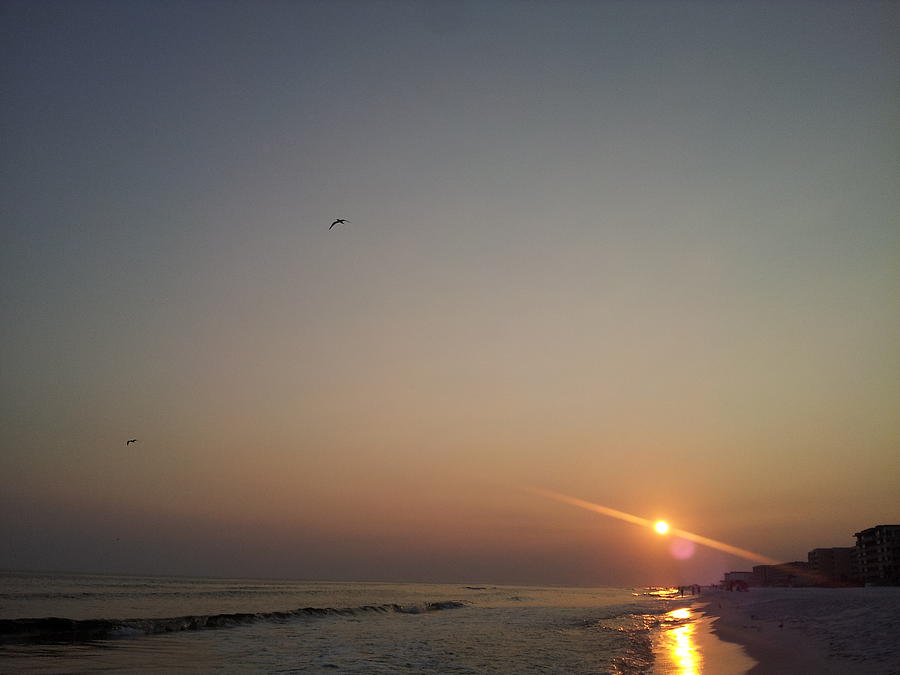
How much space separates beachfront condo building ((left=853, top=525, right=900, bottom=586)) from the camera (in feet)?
305

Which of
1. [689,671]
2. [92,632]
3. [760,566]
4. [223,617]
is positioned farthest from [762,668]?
[760,566]

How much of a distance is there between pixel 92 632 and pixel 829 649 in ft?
124

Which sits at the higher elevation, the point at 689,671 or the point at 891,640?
the point at 891,640

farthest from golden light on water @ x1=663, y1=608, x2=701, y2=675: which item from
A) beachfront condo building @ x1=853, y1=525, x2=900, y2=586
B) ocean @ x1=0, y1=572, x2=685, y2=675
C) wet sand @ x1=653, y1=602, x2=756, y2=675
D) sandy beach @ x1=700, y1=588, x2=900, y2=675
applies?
beachfront condo building @ x1=853, y1=525, x2=900, y2=586

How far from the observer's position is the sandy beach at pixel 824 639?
19.7 m

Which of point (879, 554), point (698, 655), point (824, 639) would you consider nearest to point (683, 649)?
point (698, 655)

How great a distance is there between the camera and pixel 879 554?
98062mm

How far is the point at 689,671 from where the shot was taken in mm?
23031

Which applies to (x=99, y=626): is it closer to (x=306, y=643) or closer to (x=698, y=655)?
(x=306, y=643)

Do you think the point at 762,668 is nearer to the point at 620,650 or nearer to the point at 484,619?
the point at 620,650

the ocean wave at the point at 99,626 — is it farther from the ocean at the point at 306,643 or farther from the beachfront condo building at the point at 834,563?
the beachfront condo building at the point at 834,563

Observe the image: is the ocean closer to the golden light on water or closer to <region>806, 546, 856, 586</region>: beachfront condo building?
the golden light on water

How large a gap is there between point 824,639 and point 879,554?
9155 centimetres

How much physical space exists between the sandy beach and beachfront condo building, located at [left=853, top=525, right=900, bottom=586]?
64.2 m
